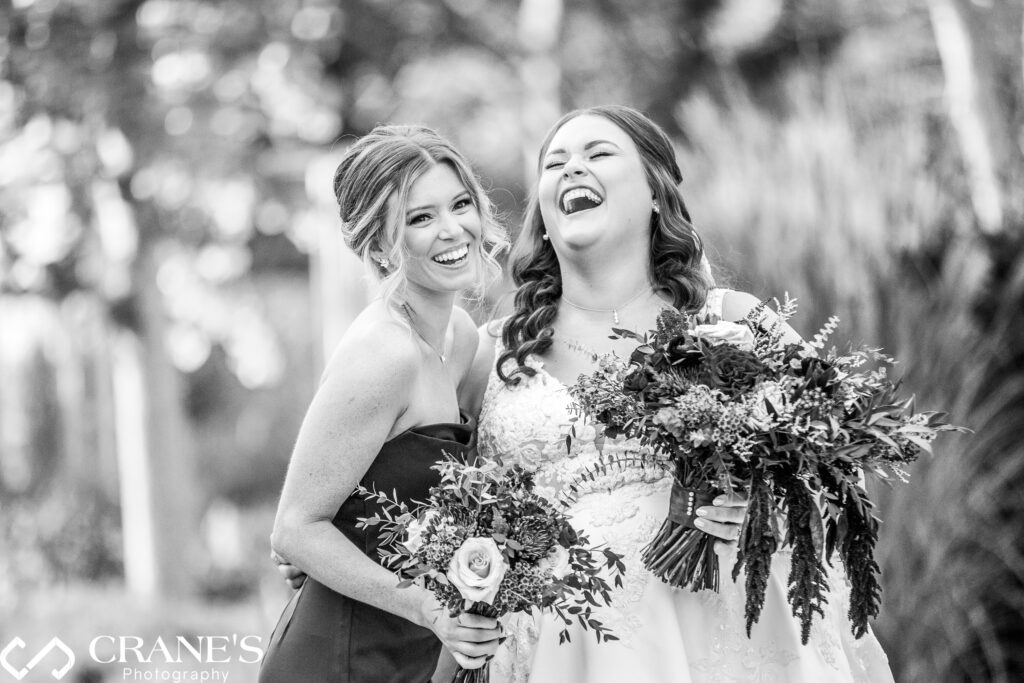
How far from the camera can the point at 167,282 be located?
33.3 ft

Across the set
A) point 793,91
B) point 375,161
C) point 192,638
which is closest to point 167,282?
point 192,638

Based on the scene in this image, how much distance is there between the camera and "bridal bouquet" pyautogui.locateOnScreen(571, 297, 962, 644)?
2.81 meters

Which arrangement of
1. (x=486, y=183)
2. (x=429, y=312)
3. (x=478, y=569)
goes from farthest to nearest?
(x=486, y=183), (x=429, y=312), (x=478, y=569)

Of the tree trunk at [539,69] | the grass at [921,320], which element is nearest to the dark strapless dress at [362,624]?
the grass at [921,320]

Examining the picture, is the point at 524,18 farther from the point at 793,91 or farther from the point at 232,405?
the point at 232,405

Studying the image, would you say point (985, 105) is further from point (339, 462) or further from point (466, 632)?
point (466, 632)

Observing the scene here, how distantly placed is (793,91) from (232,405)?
2105 centimetres

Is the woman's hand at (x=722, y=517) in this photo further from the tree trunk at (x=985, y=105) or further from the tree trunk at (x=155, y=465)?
the tree trunk at (x=155, y=465)

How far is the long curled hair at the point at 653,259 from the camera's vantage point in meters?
3.72

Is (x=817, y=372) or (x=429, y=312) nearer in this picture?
(x=817, y=372)

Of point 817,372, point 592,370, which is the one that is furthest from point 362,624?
point 817,372

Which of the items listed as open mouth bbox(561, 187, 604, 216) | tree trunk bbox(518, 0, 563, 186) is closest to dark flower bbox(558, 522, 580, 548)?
open mouth bbox(561, 187, 604, 216)

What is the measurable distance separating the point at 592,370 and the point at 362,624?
3.58ft

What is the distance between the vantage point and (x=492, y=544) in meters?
2.66
